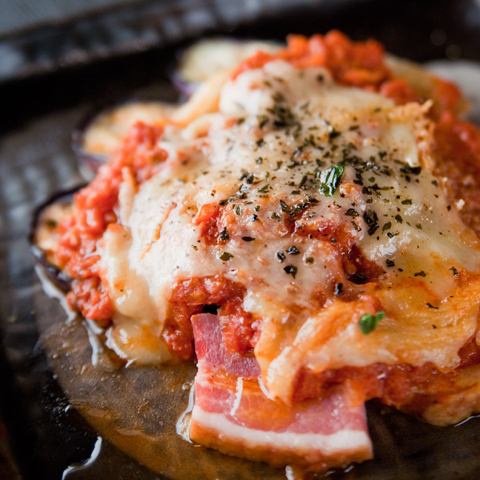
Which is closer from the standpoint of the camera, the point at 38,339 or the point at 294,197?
the point at 294,197

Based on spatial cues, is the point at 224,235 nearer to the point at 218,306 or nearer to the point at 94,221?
the point at 218,306

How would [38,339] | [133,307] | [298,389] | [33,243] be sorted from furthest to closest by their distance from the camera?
1. [33,243]
2. [38,339]
3. [133,307]
4. [298,389]

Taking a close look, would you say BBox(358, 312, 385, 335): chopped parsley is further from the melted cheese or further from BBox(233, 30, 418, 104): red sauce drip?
BBox(233, 30, 418, 104): red sauce drip

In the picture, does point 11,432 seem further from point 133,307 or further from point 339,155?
point 339,155

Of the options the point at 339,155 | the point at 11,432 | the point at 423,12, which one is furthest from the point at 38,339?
the point at 423,12

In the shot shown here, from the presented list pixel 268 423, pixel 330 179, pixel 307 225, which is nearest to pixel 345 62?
pixel 330 179

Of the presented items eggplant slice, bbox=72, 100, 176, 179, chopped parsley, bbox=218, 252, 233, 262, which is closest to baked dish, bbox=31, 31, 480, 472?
chopped parsley, bbox=218, 252, 233, 262

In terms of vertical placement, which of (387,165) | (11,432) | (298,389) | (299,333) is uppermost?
(387,165)
